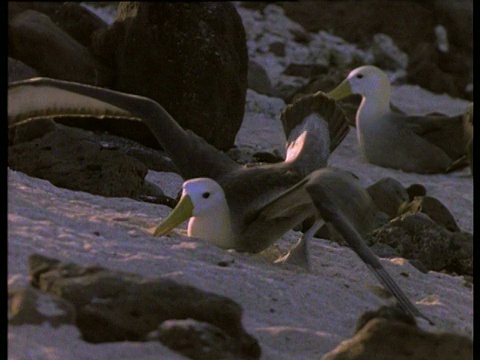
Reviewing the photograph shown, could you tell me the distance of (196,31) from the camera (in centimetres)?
780

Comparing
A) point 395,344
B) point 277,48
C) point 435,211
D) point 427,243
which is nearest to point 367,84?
point 435,211

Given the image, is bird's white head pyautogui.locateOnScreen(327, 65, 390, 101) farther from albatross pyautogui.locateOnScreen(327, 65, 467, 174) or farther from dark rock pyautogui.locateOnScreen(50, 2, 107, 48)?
dark rock pyautogui.locateOnScreen(50, 2, 107, 48)

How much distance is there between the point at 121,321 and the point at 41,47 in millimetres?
5458

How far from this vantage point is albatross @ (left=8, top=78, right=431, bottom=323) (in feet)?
13.3

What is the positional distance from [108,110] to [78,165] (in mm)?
738

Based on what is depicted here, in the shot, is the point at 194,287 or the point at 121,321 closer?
the point at 121,321

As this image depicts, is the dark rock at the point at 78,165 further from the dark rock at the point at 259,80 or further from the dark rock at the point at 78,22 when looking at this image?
the dark rock at the point at 259,80

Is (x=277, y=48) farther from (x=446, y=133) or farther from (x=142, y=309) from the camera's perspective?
(x=142, y=309)

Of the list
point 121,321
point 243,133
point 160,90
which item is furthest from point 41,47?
point 121,321

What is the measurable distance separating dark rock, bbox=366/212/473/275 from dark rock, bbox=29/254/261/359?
275 centimetres

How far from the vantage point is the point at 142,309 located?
3.13 meters

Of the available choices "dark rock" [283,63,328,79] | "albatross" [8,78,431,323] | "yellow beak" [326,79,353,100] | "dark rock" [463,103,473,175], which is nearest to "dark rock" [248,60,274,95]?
"dark rock" [283,63,328,79]

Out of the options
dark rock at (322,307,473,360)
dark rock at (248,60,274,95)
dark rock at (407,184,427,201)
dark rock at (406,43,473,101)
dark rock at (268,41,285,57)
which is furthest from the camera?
dark rock at (406,43,473,101)
